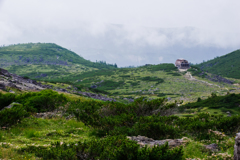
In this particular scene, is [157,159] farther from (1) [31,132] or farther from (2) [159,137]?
(1) [31,132]

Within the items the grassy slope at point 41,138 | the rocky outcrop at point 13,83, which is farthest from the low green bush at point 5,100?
the rocky outcrop at point 13,83

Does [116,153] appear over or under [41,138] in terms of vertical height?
over

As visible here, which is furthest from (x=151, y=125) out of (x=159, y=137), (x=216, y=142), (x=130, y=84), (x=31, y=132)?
(x=130, y=84)

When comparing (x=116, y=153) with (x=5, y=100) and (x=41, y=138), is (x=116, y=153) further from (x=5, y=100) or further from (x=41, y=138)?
(x=5, y=100)

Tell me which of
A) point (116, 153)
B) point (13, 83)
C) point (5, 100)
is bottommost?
point (116, 153)

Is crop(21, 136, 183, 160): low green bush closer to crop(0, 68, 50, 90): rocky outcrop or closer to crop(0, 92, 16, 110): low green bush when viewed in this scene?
crop(0, 92, 16, 110): low green bush

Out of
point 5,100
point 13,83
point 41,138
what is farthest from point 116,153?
point 13,83

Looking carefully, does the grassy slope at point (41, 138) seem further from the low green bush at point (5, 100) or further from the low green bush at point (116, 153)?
the low green bush at point (5, 100)

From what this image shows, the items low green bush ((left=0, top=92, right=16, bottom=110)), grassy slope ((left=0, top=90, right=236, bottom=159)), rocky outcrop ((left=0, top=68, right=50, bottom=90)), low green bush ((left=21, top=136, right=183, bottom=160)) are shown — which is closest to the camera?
low green bush ((left=21, top=136, right=183, bottom=160))

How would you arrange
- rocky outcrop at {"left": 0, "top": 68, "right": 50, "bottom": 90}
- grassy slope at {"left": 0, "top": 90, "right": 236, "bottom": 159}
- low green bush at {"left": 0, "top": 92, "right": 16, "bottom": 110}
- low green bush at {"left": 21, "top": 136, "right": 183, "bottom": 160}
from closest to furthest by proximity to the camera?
1. low green bush at {"left": 21, "top": 136, "right": 183, "bottom": 160}
2. grassy slope at {"left": 0, "top": 90, "right": 236, "bottom": 159}
3. low green bush at {"left": 0, "top": 92, "right": 16, "bottom": 110}
4. rocky outcrop at {"left": 0, "top": 68, "right": 50, "bottom": 90}

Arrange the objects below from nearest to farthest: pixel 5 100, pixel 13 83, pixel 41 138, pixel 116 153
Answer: pixel 116 153 < pixel 41 138 < pixel 5 100 < pixel 13 83

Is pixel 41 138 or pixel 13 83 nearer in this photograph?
pixel 41 138

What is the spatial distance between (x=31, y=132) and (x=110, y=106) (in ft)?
24.0

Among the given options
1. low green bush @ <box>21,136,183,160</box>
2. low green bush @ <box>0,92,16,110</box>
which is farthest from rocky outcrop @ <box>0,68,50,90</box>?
low green bush @ <box>21,136,183,160</box>
